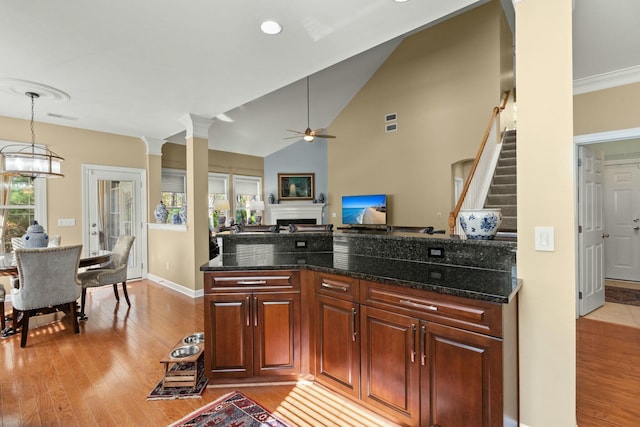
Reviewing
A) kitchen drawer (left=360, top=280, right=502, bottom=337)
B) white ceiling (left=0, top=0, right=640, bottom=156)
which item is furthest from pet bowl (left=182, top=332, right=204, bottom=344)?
white ceiling (left=0, top=0, right=640, bottom=156)

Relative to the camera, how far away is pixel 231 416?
1871mm

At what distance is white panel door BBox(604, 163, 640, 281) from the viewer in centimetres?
522

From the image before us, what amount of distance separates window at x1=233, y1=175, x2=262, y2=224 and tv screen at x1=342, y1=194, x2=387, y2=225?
8.22ft

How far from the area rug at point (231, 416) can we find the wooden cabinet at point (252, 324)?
7.9 inches

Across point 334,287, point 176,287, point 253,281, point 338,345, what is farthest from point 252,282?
point 176,287

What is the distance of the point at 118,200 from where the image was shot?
5.33m

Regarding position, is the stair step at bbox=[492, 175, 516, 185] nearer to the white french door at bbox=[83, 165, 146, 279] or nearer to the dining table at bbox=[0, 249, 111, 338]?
the dining table at bbox=[0, 249, 111, 338]

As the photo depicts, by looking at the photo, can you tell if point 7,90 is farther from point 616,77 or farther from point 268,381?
point 616,77

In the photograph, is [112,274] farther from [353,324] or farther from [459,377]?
[459,377]

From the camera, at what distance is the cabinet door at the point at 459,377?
4.53 feet

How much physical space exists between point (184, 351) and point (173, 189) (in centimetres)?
531

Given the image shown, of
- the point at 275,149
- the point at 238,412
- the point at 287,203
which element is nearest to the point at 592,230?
the point at 238,412

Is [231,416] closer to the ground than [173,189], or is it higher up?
closer to the ground

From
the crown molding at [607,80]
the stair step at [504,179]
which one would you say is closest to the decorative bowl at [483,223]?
the crown molding at [607,80]
